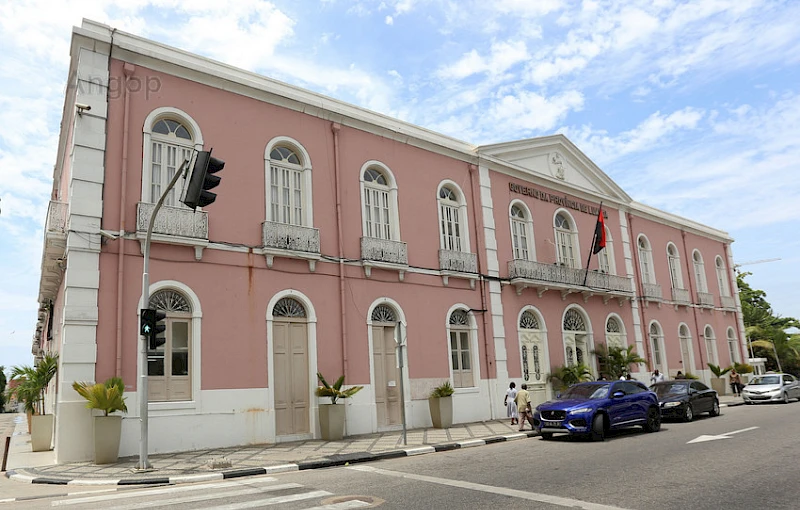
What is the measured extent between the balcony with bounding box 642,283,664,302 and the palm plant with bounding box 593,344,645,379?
4.11m

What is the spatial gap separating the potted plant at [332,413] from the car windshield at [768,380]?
18.0m

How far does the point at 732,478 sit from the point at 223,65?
566 inches

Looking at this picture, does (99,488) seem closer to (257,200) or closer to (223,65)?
(257,200)

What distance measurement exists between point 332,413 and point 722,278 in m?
29.2

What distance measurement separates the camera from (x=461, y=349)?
2019cm

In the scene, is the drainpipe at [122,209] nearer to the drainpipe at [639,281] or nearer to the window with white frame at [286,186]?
the window with white frame at [286,186]

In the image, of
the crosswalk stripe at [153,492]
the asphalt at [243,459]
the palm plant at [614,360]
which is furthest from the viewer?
the palm plant at [614,360]

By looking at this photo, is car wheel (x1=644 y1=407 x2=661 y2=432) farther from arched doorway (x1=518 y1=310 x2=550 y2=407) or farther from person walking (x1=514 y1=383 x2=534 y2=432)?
arched doorway (x1=518 y1=310 x2=550 y2=407)

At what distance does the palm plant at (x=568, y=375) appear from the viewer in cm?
2239

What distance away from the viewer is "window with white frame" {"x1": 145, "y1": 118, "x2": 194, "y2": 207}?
14672 millimetres

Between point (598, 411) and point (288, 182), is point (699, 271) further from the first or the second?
point (288, 182)

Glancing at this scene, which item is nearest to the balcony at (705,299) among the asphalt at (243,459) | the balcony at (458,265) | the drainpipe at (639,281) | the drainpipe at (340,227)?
the drainpipe at (639,281)

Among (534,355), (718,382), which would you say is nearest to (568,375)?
(534,355)

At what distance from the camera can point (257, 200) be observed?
52.6 feet
